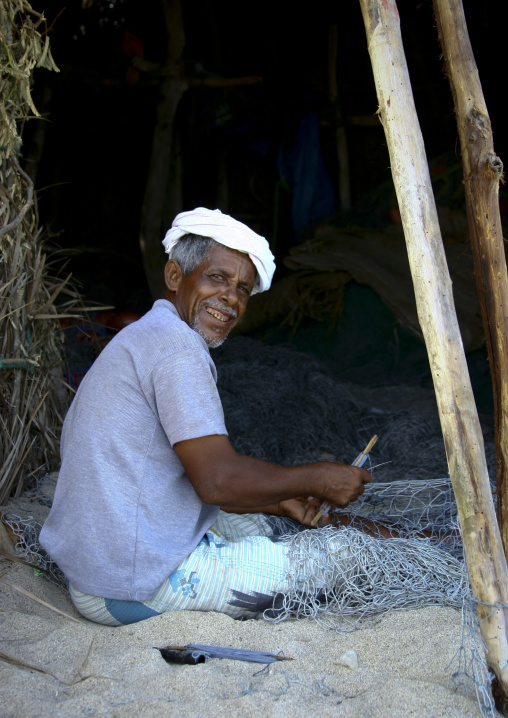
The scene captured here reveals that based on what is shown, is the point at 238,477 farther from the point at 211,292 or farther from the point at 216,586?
the point at 211,292

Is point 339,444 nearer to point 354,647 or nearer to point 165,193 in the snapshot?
point 354,647

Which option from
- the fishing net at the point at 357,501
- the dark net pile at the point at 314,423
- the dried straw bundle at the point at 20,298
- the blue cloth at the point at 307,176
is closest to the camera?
the fishing net at the point at 357,501

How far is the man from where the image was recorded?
70.2 inches

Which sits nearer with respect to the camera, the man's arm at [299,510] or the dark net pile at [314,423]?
the man's arm at [299,510]

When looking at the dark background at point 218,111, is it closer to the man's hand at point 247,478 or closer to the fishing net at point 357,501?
the fishing net at point 357,501

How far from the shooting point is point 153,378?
180 centimetres

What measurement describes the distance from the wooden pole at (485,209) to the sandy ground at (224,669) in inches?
15.3

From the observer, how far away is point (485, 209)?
185 cm

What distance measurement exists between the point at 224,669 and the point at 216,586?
29cm

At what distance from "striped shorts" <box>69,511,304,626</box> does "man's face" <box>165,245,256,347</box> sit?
0.61 metres

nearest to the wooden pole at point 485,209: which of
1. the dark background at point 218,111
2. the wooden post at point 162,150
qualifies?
the wooden post at point 162,150

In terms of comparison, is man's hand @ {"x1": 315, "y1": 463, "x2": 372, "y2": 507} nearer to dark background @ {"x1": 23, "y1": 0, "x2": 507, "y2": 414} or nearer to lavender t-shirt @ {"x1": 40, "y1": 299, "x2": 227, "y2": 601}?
lavender t-shirt @ {"x1": 40, "y1": 299, "x2": 227, "y2": 601}

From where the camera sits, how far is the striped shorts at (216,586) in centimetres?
189

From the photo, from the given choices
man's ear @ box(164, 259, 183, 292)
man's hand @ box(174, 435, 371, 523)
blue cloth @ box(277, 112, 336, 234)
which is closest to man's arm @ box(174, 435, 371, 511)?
man's hand @ box(174, 435, 371, 523)
